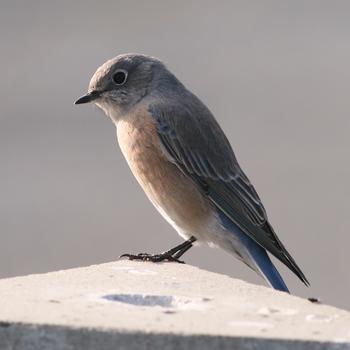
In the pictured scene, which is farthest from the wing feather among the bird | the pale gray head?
the pale gray head

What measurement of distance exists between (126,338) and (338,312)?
90 cm

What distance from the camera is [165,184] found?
23.5 feet

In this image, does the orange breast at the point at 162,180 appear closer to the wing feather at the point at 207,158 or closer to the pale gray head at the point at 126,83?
the wing feather at the point at 207,158

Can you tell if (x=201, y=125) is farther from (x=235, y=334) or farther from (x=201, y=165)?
(x=235, y=334)

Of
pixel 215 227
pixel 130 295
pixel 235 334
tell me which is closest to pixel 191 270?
pixel 130 295

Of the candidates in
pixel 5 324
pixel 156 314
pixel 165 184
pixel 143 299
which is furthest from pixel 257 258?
pixel 5 324

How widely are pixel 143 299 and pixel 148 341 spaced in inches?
27.6

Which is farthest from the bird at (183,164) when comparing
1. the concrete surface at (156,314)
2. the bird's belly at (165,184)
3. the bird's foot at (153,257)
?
the concrete surface at (156,314)

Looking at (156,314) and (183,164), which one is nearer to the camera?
(156,314)

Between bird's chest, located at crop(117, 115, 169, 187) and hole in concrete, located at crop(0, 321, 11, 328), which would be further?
bird's chest, located at crop(117, 115, 169, 187)

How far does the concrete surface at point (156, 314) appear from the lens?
3555 millimetres

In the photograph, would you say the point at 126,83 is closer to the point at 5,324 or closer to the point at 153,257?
the point at 153,257

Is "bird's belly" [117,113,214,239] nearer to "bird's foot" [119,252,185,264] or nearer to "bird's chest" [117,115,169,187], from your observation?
"bird's chest" [117,115,169,187]

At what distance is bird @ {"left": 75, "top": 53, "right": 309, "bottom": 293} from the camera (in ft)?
23.4
